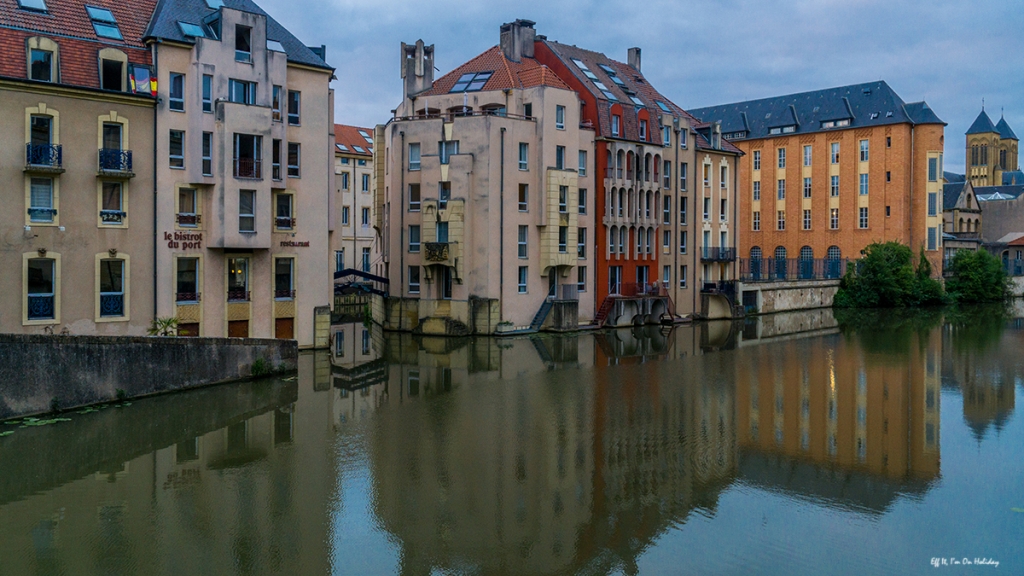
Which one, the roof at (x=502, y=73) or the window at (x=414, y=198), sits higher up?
the roof at (x=502, y=73)

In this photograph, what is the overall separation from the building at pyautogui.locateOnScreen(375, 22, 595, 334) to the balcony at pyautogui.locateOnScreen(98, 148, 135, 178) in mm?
18290

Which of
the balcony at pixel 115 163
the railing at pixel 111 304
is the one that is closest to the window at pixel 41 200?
the balcony at pixel 115 163

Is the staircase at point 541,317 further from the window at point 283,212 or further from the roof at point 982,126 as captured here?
the roof at point 982,126

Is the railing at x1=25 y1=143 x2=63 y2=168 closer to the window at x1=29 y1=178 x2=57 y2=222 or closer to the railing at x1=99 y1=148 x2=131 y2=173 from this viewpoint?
the window at x1=29 y1=178 x2=57 y2=222

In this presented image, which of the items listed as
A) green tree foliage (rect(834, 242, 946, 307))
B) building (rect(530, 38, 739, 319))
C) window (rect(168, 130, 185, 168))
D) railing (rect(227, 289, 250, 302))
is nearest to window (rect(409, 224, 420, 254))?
building (rect(530, 38, 739, 319))

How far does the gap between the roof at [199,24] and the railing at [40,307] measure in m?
10.6

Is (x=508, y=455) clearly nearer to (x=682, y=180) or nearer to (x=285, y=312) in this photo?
(x=285, y=312)

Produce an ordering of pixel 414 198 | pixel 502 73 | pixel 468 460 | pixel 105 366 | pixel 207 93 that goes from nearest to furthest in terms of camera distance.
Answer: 1. pixel 468 460
2. pixel 105 366
3. pixel 207 93
4. pixel 414 198
5. pixel 502 73

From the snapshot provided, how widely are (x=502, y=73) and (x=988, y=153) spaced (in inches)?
4859

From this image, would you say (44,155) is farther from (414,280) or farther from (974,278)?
(974,278)

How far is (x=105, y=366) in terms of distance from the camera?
25250 mm

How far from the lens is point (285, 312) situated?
120 feet

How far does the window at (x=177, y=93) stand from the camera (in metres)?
32.7

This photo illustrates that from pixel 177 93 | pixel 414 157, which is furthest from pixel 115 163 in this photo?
pixel 414 157
